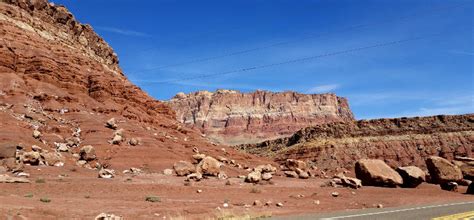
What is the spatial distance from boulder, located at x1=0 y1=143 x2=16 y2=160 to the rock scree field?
0.08 m

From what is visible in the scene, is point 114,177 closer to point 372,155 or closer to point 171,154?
point 171,154

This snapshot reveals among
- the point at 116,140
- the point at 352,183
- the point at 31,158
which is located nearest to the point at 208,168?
the point at 116,140

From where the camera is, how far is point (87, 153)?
3578cm

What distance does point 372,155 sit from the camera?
304ft

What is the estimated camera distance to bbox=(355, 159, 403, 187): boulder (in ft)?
108

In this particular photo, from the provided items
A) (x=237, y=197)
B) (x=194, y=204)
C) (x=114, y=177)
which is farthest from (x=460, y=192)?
(x=114, y=177)

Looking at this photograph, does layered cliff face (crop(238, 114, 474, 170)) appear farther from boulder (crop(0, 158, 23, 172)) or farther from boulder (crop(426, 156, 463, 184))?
boulder (crop(0, 158, 23, 172))

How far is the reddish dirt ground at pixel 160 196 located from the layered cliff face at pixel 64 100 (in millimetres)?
6234

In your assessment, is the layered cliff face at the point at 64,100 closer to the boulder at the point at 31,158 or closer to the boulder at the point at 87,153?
the boulder at the point at 87,153

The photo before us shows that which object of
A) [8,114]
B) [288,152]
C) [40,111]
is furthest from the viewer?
[288,152]

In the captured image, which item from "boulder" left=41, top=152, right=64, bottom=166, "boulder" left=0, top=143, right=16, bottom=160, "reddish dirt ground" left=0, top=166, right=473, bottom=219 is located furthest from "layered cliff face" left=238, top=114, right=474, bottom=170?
"boulder" left=0, top=143, right=16, bottom=160

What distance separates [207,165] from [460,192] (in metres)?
19.5

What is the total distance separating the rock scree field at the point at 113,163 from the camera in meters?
20.2

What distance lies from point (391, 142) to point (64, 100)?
73140mm
